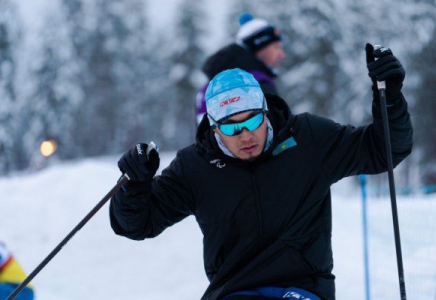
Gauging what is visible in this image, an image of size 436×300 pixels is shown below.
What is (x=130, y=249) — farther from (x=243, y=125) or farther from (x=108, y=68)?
(x=108, y=68)

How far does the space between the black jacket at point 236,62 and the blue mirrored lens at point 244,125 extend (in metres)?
2.15

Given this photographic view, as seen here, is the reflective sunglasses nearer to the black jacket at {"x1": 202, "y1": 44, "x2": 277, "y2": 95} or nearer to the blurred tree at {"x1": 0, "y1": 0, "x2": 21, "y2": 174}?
the black jacket at {"x1": 202, "y1": 44, "x2": 277, "y2": 95}

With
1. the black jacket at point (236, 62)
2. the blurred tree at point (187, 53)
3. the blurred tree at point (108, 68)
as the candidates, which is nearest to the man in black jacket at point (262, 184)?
the black jacket at point (236, 62)

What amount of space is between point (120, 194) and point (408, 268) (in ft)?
12.1

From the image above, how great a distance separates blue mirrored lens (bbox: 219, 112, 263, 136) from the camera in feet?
9.18

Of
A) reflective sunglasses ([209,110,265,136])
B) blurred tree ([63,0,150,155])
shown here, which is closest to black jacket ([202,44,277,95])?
reflective sunglasses ([209,110,265,136])

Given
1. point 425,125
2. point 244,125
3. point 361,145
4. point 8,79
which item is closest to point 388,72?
point 361,145

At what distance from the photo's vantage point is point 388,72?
9.24 ft

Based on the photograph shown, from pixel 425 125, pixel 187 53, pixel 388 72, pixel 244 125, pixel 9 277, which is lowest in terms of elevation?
pixel 9 277

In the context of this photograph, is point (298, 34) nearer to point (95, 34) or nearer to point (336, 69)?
point (336, 69)

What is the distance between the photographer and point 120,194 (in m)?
2.93

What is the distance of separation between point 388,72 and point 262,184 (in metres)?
0.80

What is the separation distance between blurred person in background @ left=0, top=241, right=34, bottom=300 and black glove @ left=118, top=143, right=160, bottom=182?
157 cm

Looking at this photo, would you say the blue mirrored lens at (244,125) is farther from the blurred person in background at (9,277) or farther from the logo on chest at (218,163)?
the blurred person in background at (9,277)
